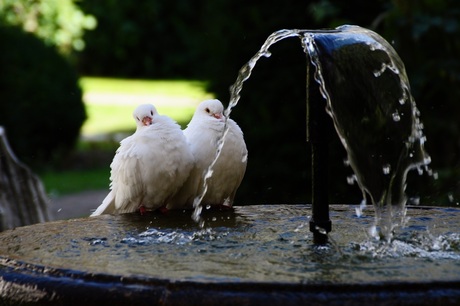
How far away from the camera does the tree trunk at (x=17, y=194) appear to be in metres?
5.78

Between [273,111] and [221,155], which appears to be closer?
[221,155]

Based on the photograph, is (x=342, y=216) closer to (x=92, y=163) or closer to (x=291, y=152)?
(x=291, y=152)

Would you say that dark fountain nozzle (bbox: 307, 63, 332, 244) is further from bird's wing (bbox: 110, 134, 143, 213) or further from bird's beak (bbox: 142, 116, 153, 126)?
bird's beak (bbox: 142, 116, 153, 126)

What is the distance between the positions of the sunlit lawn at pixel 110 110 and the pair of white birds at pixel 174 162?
345 cm

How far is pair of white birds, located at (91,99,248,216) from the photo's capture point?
12.9 feet

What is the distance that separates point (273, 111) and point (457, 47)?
59.6 inches

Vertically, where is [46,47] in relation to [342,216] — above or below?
above

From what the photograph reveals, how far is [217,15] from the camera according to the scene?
24.9ft

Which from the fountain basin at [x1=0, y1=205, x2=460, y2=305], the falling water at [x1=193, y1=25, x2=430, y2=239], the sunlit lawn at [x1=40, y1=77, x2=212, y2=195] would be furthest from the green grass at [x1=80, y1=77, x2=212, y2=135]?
the fountain basin at [x1=0, y1=205, x2=460, y2=305]

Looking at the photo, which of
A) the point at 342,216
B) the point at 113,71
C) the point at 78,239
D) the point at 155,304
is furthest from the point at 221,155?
the point at 113,71

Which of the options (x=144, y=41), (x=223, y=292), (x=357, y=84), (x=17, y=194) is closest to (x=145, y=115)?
(x=357, y=84)

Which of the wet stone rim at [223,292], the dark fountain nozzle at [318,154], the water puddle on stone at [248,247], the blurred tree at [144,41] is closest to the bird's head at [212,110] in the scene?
the water puddle on stone at [248,247]

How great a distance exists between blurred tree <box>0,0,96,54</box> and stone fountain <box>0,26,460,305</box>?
37.0 feet

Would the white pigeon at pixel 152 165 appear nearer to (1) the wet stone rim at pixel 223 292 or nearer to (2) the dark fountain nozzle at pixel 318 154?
(2) the dark fountain nozzle at pixel 318 154
